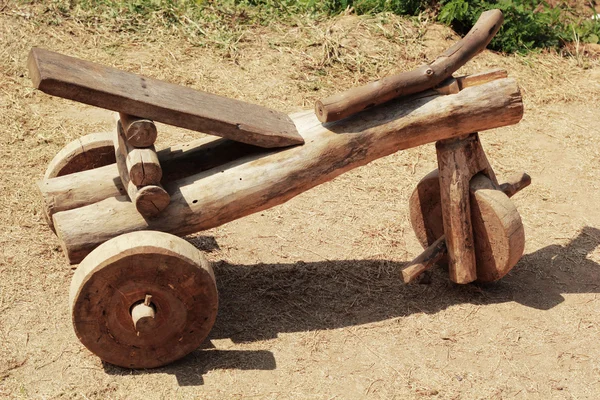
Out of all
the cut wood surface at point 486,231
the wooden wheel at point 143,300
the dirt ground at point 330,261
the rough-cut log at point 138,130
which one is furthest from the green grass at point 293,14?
the wooden wheel at point 143,300

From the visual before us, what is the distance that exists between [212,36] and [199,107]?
4.14 meters

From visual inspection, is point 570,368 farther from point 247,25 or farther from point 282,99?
point 247,25

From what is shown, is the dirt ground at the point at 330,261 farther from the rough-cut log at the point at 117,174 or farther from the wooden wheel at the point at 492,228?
the rough-cut log at the point at 117,174

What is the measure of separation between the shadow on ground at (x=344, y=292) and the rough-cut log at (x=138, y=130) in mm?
1228

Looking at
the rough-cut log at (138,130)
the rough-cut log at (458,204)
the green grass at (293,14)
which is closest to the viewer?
the rough-cut log at (138,130)

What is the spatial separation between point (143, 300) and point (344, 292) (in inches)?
60.5

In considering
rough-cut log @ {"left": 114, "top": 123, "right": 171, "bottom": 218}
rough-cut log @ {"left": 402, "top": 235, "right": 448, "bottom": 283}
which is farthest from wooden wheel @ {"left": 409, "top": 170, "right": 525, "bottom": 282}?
rough-cut log @ {"left": 114, "top": 123, "right": 171, "bottom": 218}

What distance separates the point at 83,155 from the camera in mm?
5258

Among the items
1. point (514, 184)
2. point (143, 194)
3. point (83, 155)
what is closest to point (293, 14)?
point (514, 184)

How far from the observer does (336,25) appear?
8.77 metres

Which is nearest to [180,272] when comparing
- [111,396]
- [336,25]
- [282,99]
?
[111,396]

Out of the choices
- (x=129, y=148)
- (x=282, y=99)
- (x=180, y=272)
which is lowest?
(x=282, y=99)

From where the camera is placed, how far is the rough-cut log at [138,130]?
4375 mm

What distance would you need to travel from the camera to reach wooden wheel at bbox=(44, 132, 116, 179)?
5242mm
